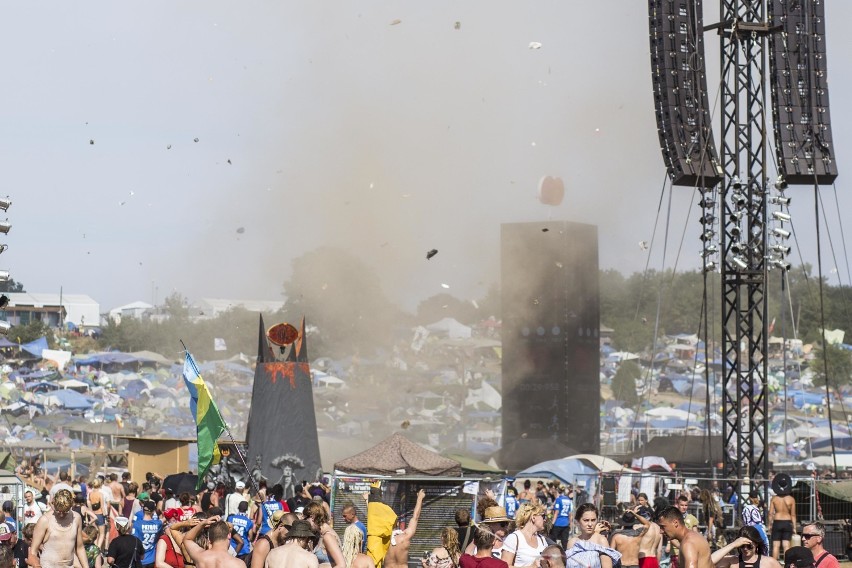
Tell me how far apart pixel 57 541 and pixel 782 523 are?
10353 millimetres

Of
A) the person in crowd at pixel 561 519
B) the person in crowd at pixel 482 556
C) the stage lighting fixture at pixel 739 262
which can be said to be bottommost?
the person in crowd at pixel 561 519

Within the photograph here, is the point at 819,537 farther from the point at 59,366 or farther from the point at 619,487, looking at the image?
the point at 59,366

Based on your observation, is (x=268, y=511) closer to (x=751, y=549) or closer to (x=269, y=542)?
(x=269, y=542)

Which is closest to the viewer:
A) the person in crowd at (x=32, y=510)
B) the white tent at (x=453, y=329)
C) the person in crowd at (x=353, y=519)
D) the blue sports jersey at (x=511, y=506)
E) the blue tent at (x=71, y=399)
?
the person in crowd at (x=353, y=519)

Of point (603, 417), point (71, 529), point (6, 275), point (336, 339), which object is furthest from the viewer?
point (603, 417)

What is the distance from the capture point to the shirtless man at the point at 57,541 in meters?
10.4

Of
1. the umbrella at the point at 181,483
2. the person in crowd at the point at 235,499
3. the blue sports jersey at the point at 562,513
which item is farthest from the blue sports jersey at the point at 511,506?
the umbrella at the point at 181,483

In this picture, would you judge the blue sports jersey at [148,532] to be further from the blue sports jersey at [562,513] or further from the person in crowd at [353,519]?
the blue sports jersey at [562,513]

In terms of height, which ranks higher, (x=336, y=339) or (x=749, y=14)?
(x=749, y=14)

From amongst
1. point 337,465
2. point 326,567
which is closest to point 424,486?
point 326,567

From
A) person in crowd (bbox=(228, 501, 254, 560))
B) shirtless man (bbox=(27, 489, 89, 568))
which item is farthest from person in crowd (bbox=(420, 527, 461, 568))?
person in crowd (bbox=(228, 501, 254, 560))

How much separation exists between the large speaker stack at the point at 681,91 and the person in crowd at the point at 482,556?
17.8m

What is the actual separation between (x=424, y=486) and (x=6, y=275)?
18.9 feet

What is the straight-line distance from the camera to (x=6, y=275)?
53.3 ft
